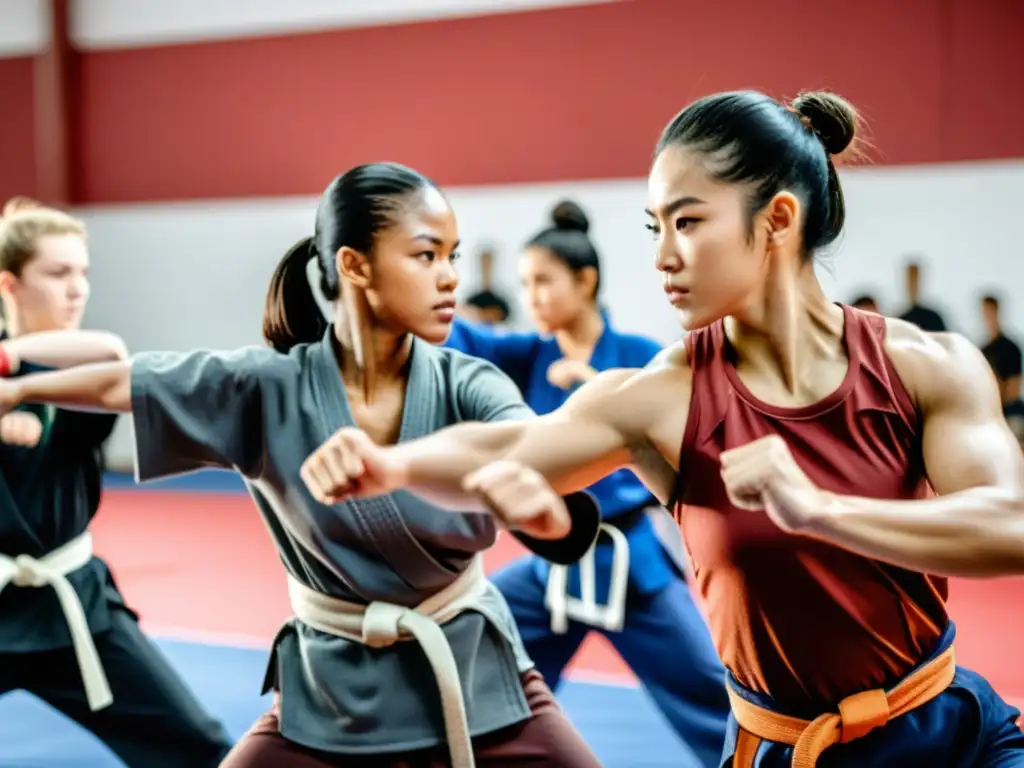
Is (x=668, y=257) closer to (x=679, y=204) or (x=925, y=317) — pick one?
(x=679, y=204)

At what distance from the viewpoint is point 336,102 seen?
29.6ft

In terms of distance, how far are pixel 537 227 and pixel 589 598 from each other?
534cm

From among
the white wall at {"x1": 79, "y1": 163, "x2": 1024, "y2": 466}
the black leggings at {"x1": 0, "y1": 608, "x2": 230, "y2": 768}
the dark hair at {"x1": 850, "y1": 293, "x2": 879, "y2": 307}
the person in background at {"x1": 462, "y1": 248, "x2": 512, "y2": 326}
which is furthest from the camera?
the person in background at {"x1": 462, "y1": 248, "x2": 512, "y2": 326}

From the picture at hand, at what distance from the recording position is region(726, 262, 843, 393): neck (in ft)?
5.05

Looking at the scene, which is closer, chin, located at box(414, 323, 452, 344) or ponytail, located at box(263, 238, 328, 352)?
chin, located at box(414, 323, 452, 344)

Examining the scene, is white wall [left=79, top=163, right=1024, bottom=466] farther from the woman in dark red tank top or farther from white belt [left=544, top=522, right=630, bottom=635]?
the woman in dark red tank top

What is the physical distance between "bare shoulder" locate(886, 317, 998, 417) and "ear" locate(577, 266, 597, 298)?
68.6 inches

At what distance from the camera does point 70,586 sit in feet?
8.58

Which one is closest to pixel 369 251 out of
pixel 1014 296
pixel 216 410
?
pixel 216 410

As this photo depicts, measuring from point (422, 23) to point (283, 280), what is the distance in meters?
6.98

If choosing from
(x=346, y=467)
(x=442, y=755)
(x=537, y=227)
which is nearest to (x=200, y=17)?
(x=537, y=227)

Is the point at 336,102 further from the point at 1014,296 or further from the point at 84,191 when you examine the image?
the point at 1014,296

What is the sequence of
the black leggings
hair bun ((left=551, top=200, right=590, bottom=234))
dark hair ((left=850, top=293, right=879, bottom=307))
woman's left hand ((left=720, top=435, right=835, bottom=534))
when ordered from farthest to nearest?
dark hair ((left=850, top=293, right=879, bottom=307))
hair bun ((left=551, top=200, right=590, bottom=234))
the black leggings
woman's left hand ((left=720, top=435, right=835, bottom=534))

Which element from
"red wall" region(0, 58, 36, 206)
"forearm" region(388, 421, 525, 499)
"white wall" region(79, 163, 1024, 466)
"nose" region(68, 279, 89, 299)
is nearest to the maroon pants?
"forearm" region(388, 421, 525, 499)
